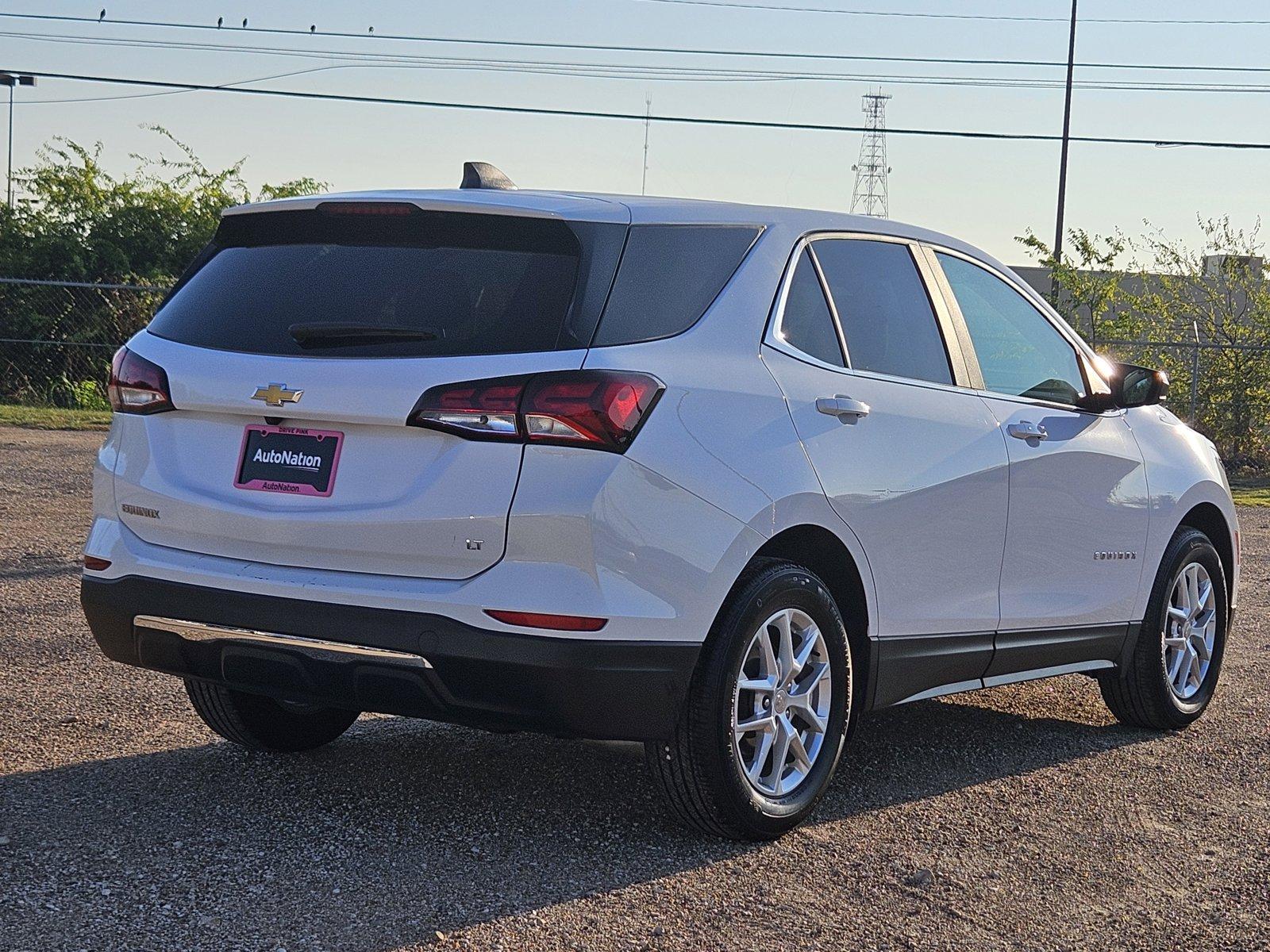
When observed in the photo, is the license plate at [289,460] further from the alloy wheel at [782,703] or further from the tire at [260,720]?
the alloy wheel at [782,703]

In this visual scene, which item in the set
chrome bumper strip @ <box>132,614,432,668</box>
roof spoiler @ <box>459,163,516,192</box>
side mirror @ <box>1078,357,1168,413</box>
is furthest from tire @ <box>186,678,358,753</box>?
side mirror @ <box>1078,357,1168,413</box>

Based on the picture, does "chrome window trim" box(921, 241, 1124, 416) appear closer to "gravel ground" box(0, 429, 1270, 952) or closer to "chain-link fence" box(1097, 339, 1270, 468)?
"gravel ground" box(0, 429, 1270, 952)

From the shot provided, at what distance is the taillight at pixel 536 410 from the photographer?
405cm

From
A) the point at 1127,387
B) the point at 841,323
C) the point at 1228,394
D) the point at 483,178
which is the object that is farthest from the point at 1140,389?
the point at 1228,394

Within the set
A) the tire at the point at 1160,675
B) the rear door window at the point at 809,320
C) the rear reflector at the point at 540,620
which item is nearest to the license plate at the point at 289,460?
the rear reflector at the point at 540,620

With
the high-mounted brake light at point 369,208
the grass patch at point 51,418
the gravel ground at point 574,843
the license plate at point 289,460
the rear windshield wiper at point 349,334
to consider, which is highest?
the high-mounted brake light at point 369,208

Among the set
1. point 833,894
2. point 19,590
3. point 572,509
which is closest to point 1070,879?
point 833,894

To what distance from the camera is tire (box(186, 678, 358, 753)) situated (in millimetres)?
5238

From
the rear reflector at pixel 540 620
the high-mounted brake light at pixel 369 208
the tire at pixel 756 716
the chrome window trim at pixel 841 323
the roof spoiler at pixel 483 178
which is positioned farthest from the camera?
the roof spoiler at pixel 483 178

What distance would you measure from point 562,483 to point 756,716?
1.01m

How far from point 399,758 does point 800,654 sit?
153 centimetres

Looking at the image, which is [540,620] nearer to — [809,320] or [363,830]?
[363,830]

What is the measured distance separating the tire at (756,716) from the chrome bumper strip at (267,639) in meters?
0.75

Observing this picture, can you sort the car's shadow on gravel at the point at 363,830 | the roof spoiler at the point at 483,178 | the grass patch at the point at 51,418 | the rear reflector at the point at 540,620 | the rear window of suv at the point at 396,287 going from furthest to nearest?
the grass patch at the point at 51,418
the roof spoiler at the point at 483,178
the rear window of suv at the point at 396,287
the rear reflector at the point at 540,620
the car's shadow on gravel at the point at 363,830
